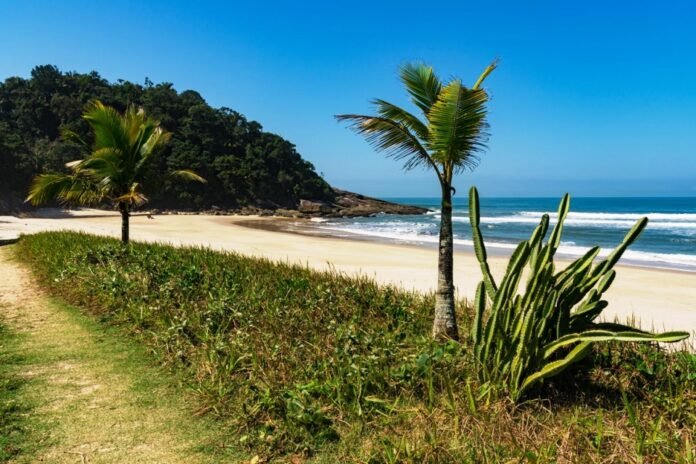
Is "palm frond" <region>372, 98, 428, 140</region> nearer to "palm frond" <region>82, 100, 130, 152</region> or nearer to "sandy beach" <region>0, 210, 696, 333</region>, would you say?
"sandy beach" <region>0, 210, 696, 333</region>

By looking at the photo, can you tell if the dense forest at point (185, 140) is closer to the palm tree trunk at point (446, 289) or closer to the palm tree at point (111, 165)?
the palm tree at point (111, 165)

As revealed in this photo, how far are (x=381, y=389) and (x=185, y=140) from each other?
73.2m

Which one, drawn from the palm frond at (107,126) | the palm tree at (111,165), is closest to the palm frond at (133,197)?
the palm tree at (111,165)

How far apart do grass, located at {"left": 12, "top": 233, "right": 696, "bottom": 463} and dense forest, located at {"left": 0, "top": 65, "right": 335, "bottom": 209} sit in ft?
168

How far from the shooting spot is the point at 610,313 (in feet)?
30.6

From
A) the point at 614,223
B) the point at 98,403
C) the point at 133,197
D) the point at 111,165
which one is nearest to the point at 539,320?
the point at 98,403

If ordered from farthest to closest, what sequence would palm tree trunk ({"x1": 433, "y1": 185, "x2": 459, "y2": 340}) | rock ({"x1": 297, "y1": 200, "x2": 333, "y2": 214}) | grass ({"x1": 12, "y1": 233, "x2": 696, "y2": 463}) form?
rock ({"x1": 297, "y1": 200, "x2": 333, "y2": 214}) < palm tree trunk ({"x1": 433, "y1": 185, "x2": 459, "y2": 340}) < grass ({"x1": 12, "y1": 233, "x2": 696, "y2": 463})

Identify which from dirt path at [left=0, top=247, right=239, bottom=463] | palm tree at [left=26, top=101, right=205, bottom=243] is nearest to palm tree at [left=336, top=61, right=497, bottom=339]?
dirt path at [left=0, top=247, right=239, bottom=463]

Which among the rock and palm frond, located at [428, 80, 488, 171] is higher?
palm frond, located at [428, 80, 488, 171]

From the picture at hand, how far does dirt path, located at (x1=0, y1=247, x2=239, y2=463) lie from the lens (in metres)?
3.44

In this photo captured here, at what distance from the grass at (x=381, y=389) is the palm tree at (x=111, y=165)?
22.3 ft

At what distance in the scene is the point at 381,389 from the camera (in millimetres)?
4020

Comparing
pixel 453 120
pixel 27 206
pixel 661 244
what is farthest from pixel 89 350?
pixel 27 206

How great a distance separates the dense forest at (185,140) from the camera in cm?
6112
